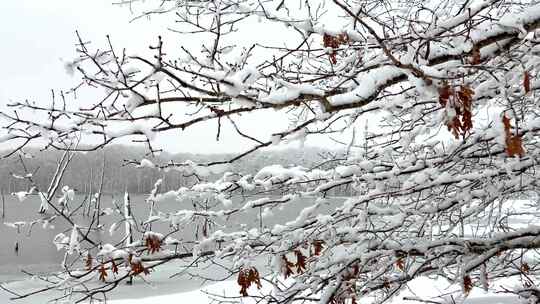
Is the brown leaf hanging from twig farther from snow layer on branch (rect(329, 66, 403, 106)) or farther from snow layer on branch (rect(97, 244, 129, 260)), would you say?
snow layer on branch (rect(97, 244, 129, 260))

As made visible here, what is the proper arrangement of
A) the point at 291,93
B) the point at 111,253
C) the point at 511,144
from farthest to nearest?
the point at 111,253, the point at 291,93, the point at 511,144

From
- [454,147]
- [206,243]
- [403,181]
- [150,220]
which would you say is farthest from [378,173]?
[150,220]

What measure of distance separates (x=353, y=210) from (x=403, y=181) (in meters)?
0.42

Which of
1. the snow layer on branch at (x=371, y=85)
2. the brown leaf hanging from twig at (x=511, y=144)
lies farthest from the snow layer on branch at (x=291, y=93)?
the brown leaf hanging from twig at (x=511, y=144)

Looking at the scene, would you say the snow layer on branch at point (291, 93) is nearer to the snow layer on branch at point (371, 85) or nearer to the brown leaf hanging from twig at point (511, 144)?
the snow layer on branch at point (371, 85)

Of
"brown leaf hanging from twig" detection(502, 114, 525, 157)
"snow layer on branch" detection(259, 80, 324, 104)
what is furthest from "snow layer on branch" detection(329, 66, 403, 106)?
"brown leaf hanging from twig" detection(502, 114, 525, 157)

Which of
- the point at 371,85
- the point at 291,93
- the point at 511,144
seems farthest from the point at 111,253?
the point at 511,144

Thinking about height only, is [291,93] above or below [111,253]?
above

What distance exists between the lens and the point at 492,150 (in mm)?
3307

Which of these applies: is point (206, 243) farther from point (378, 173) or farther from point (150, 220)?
point (378, 173)

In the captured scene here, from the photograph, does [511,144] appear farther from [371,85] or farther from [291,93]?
[291,93]

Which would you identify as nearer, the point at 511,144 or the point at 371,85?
the point at 511,144

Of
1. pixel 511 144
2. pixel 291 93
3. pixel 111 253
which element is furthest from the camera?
pixel 111 253

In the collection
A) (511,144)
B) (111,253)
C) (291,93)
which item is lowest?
(111,253)
